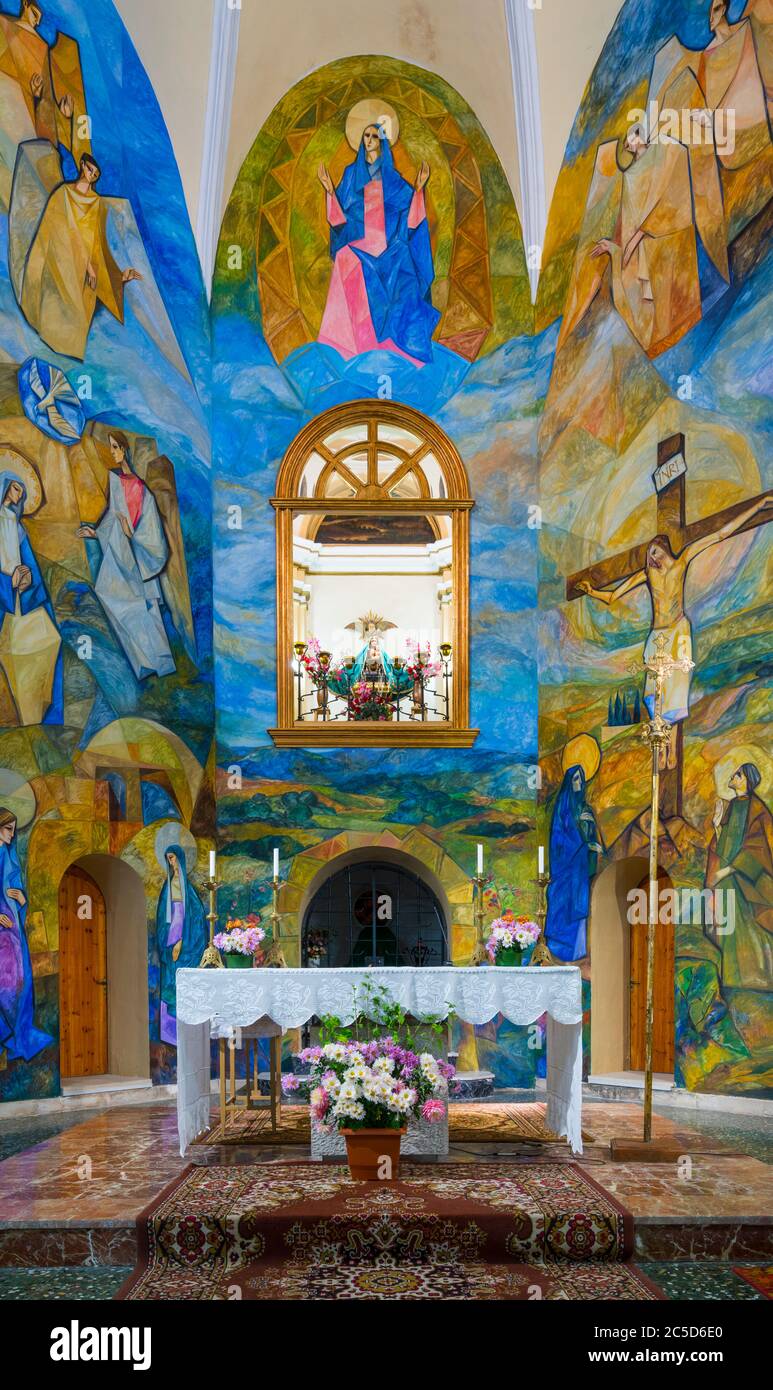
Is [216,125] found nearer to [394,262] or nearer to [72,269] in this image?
[394,262]

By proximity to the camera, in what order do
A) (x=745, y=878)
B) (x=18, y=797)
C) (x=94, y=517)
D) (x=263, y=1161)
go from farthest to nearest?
(x=94, y=517) < (x=18, y=797) < (x=745, y=878) < (x=263, y=1161)

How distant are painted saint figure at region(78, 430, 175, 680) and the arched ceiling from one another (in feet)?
10.6

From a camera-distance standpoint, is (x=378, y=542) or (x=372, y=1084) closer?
(x=372, y=1084)

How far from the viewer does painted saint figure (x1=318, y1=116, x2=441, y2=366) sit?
14.8 m

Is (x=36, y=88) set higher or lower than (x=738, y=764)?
higher

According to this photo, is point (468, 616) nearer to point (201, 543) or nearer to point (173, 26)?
point (201, 543)

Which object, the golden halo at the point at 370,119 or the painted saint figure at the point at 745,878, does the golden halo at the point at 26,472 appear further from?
the painted saint figure at the point at 745,878

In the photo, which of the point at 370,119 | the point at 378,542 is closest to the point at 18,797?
the point at 378,542

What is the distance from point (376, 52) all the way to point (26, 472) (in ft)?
22.6

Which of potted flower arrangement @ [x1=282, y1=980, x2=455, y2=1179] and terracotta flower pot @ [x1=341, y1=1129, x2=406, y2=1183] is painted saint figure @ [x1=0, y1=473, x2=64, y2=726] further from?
terracotta flower pot @ [x1=341, y1=1129, x2=406, y2=1183]

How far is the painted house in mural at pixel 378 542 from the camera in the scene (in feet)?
38.0

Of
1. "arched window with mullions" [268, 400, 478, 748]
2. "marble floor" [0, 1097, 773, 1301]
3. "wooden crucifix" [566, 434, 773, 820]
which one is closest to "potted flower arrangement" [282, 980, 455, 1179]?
"marble floor" [0, 1097, 773, 1301]

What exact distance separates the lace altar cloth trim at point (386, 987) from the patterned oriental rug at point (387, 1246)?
133cm

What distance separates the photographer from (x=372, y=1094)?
780 centimetres
